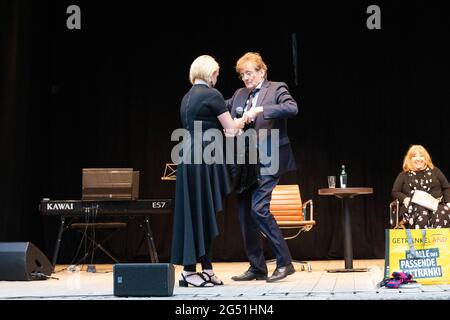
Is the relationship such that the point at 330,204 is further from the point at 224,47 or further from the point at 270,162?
the point at 270,162

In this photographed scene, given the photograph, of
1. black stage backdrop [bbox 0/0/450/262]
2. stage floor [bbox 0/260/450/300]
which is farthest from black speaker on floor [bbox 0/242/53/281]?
black stage backdrop [bbox 0/0/450/262]

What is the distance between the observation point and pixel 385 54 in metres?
8.16

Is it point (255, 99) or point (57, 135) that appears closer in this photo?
point (255, 99)

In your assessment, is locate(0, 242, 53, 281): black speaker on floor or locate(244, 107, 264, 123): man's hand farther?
locate(0, 242, 53, 281): black speaker on floor

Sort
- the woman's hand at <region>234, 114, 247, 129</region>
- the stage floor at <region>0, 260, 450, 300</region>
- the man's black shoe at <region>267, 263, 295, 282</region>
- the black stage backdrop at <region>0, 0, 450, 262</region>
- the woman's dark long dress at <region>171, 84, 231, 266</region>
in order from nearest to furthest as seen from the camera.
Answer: the stage floor at <region>0, 260, 450, 300</region> → the woman's dark long dress at <region>171, 84, 231, 266</region> → the woman's hand at <region>234, 114, 247, 129</region> → the man's black shoe at <region>267, 263, 295, 282</region> → the black stage backdrop at <region>0, 0, 450, 262</region>

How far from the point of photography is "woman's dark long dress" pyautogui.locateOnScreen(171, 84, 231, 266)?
437cm

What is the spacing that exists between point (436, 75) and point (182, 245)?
4864mm

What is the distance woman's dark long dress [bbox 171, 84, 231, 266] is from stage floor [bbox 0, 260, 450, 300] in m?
0.29

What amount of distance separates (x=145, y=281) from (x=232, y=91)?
4.90 metres

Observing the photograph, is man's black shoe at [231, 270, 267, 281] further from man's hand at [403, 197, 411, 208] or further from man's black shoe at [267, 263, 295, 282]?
man's hand at [403, 197, 411, 208]

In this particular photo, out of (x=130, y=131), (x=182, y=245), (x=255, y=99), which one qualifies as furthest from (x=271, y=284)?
(x=130, y=131)

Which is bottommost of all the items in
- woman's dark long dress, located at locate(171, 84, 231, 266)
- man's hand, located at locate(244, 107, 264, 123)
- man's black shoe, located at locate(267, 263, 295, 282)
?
man's black shoe, located at locate(267, 263, 295, 282)

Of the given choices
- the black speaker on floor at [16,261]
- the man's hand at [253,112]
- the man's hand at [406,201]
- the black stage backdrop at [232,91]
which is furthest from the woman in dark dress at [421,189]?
the black speaker on floor at [16,261]

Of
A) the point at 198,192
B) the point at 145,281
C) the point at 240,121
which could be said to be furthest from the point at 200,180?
the point at 145,281
